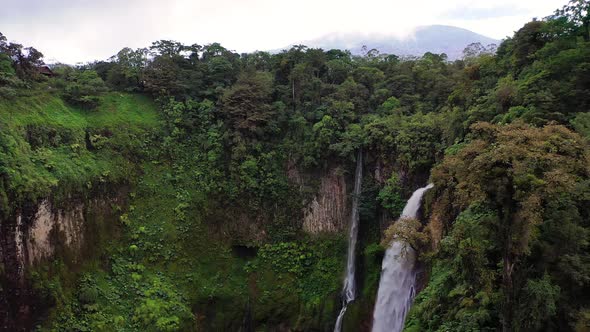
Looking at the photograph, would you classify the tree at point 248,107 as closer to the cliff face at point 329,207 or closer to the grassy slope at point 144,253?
the grassy slope at point 144,253

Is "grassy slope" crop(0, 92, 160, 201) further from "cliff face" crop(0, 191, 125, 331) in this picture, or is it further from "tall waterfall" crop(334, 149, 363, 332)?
"tall waterfall" crop(334, 149, 363, 332)

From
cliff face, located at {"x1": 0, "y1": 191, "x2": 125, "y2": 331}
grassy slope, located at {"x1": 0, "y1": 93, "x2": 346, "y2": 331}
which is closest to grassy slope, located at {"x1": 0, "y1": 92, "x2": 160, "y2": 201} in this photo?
grassy slope, located at {"x1": 0, "y1": 93, "x2": 346, "y2": 331}

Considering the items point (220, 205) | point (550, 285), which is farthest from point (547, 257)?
point (220, 205)

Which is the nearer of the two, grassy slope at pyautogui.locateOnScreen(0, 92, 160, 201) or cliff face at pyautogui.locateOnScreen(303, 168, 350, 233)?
grassy slope at pyautogui.locateOnScreen(0, 92, 160, 201)

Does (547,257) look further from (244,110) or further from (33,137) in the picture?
(33,137)

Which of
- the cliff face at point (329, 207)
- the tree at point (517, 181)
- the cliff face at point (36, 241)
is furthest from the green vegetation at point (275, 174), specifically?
the cliff face at point (329, 207)

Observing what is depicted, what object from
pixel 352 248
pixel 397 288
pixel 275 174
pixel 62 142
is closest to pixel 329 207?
pixel 352 248
